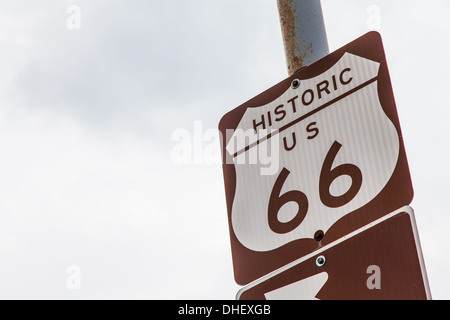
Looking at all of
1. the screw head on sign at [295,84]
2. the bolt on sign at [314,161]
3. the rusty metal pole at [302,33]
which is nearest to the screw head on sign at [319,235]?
the bolt on sign at [314,161]

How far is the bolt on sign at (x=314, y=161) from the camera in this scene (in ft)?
8.18

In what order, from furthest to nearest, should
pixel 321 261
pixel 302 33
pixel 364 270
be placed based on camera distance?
1. pixel 302 33
2. pixel 321 261
3. pixel 364 270

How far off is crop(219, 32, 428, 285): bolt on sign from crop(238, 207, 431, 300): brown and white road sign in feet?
0.14

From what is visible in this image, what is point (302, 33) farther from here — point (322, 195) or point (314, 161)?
point (322, 195)

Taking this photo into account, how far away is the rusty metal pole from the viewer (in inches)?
116

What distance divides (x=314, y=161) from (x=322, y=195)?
0.13 m

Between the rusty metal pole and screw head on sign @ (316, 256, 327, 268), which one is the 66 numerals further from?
the rusty metal pole

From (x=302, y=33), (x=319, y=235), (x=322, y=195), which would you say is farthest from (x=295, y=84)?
(x=319, y=235)

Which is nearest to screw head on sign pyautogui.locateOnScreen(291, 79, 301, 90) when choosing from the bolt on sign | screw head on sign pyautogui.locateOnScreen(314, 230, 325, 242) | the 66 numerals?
Result: the bolt on sign

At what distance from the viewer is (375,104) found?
258cm

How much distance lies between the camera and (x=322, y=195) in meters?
2.59

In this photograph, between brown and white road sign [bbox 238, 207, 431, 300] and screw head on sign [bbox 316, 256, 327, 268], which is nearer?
brown and white road sign [bbox 238, 207, 431, 300]
